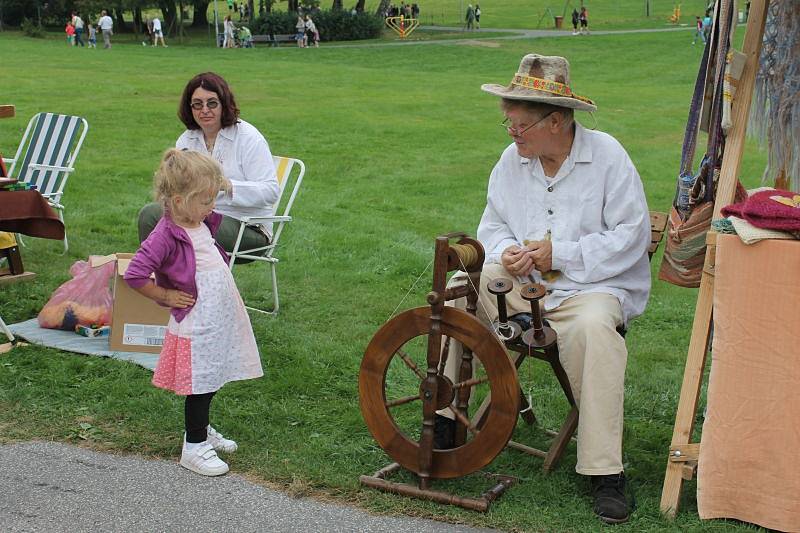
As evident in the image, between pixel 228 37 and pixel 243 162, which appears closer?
pixel 243 162

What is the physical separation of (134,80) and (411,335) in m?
18.7

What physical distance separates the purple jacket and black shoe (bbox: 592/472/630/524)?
5.32ft

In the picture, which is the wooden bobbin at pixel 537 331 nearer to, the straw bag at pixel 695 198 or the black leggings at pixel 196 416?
the straw bag at pixel 695 198

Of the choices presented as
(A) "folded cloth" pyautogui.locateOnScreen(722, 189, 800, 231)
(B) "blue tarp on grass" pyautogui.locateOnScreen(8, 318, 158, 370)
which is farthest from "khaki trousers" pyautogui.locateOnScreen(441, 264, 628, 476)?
(B) "blue tarp on grass" pyautogui.locateOnScreen(8, 318, 158, 370)

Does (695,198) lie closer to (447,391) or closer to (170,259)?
(447,391)

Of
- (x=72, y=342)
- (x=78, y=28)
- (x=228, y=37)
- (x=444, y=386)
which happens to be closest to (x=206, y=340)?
(x=444, y=386)

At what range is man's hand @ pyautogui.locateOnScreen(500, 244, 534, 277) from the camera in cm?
372

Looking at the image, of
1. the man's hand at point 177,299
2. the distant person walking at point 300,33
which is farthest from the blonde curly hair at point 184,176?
the distant person walking at point 300,33

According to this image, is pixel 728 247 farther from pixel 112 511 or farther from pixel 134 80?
pixel 134 80

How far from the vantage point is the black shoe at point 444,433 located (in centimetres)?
371

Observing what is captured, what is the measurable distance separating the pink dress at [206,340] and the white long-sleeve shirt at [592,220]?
107 cm

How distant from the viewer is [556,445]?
3719 mm

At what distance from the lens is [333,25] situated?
42.6m

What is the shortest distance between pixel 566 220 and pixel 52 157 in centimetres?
482
